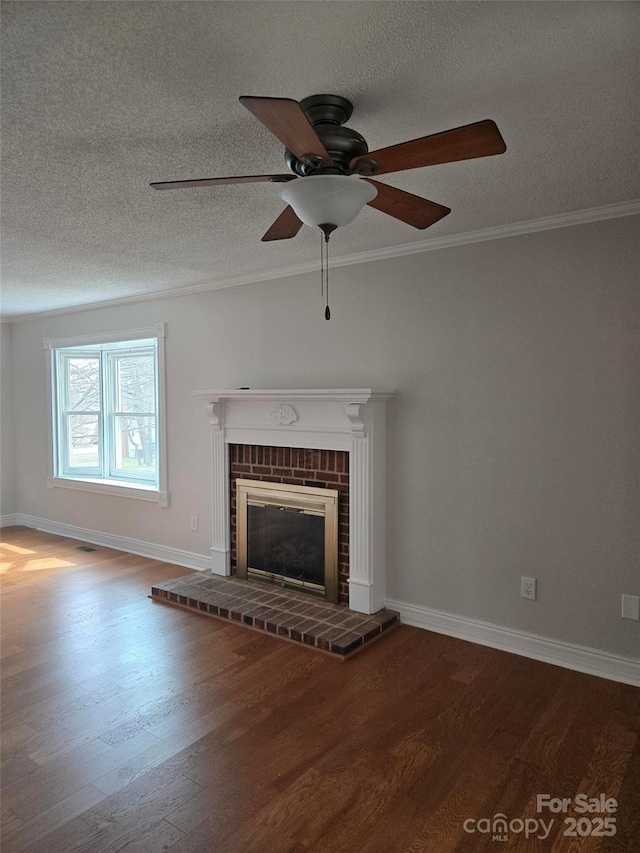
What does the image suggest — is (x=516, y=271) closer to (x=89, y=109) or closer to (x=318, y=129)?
(x=318, y=129)

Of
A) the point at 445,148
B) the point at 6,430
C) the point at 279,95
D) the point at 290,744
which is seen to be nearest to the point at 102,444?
the point at 6,430

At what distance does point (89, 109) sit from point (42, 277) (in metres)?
2.81

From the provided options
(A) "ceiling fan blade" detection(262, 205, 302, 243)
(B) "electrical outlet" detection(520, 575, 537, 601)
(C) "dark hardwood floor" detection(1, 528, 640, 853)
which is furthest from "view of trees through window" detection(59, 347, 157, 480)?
(B) "electrical outlet" detection(520, 575, 537, 601)

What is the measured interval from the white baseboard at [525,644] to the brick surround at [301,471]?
19.2 inches

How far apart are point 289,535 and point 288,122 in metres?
3.08

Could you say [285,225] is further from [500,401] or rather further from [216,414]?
[216,414]

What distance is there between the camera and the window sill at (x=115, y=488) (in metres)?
5.10

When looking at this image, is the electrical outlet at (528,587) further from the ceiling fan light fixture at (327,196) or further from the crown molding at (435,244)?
the ceiling fan light fixture at (327,196)

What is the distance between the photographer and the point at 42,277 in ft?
14.0

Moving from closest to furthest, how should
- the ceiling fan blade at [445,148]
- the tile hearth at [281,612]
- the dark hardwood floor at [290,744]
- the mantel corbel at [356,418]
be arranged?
the ceiling fan blade at [445,148] → the dark hardwood floor at [290,744] → the tile hearth at [281,612] → the mantel corbel at [356,418]

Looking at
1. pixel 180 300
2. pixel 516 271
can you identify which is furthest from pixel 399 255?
pixel 180 300

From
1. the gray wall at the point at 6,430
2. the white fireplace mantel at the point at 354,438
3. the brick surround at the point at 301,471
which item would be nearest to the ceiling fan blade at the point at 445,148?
the white fireplace mantel at the point at 354,438

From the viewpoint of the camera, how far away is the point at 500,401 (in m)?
3.21

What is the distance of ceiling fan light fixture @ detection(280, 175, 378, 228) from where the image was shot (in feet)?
5.61
